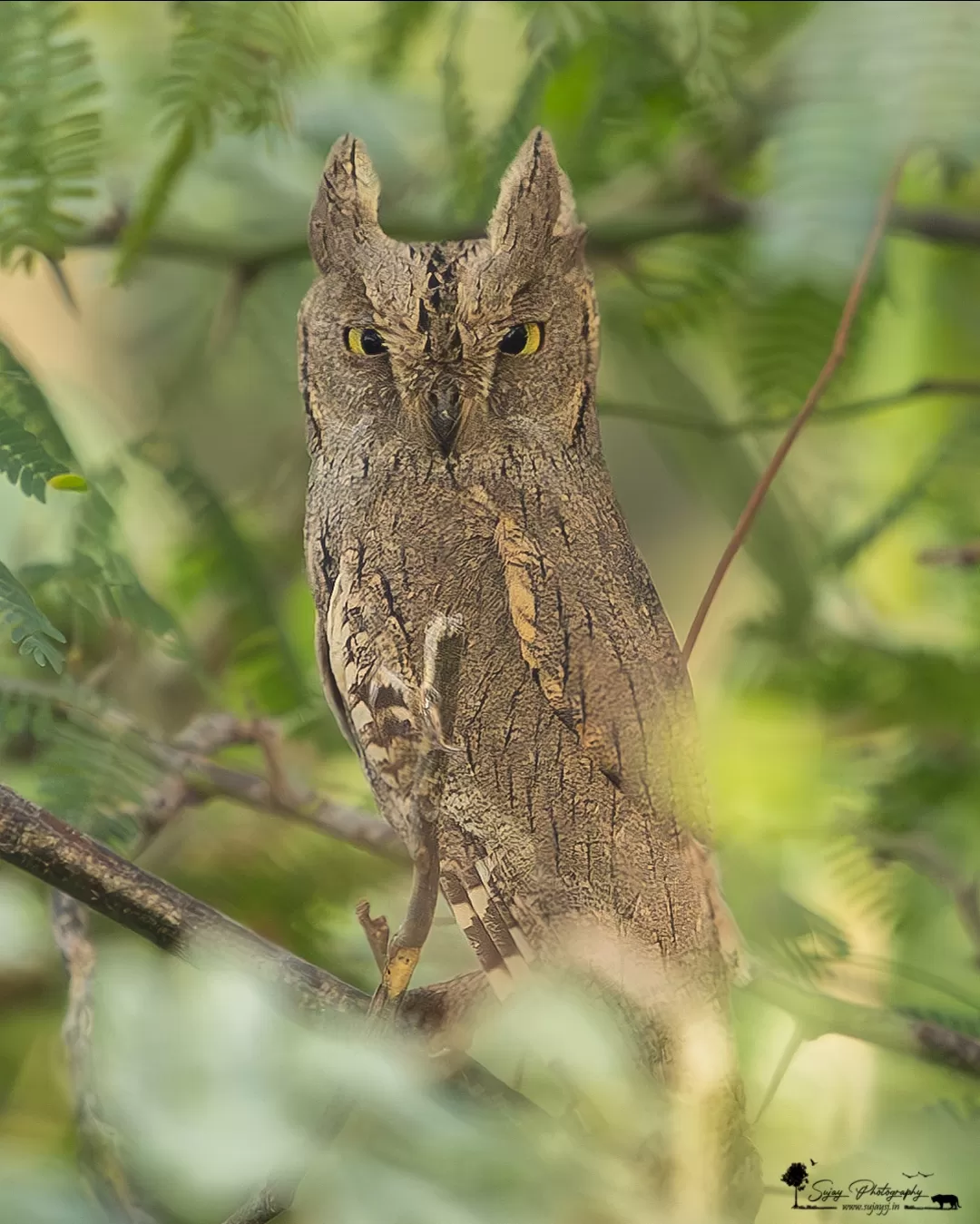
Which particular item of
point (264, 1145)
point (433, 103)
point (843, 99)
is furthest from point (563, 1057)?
point (433, 103)

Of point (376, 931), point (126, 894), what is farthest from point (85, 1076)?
point (376, 931)

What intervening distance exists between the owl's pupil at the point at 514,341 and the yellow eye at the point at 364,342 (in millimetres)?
145

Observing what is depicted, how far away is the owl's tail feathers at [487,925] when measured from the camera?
1.55 m

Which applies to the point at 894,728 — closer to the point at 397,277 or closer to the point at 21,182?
the point at 397,277

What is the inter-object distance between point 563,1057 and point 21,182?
5.51 feet

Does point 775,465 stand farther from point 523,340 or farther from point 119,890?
point 119,890

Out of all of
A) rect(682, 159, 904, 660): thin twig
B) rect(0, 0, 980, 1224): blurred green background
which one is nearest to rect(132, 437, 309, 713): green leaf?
rect(0, 0, 980, 1224): blurred green background

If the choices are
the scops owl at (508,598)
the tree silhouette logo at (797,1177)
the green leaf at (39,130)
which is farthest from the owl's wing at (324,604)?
the tree silhouette logo at (797,1177)

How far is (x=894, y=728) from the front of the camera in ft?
8.32

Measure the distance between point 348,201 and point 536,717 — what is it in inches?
26.4

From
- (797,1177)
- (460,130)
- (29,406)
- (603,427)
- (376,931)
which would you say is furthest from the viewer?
(603,427)

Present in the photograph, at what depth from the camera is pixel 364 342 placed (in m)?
1.69

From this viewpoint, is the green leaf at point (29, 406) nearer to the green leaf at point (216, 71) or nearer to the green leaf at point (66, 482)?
the green leaf at point (66, 482)

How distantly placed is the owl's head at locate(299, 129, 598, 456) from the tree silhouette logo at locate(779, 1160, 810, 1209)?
2.98 ft
